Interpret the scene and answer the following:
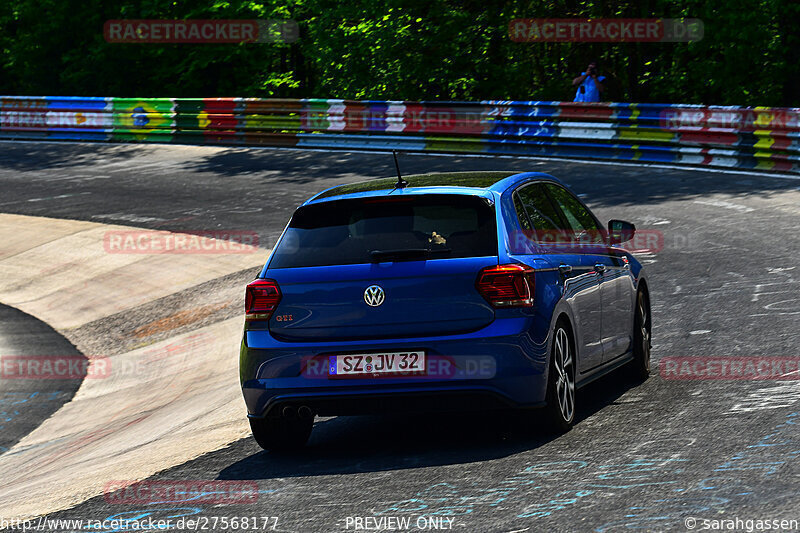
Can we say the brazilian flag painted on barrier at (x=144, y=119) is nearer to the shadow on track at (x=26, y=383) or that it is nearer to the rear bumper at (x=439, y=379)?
the shadow on track at (x=26, y=383)

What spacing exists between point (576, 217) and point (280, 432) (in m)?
2.58

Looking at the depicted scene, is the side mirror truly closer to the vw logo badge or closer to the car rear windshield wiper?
the car rear windshield wiper

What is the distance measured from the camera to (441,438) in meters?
7.64

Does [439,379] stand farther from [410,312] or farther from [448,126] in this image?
[448,126]

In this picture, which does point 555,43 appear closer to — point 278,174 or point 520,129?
point 520,129

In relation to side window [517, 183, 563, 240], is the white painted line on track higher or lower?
lower

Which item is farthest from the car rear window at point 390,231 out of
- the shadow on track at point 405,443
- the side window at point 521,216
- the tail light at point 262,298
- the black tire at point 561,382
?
the shadow on track at point 405,443

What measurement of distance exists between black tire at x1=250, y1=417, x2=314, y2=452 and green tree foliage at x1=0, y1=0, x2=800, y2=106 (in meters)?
22.5

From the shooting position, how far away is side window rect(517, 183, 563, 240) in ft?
25.7

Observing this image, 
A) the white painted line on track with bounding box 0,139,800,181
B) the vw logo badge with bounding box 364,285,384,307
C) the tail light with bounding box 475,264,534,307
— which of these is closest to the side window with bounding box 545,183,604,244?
the tail light with bounding box 475,264,534,307

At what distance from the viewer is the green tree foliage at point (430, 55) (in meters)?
28.8

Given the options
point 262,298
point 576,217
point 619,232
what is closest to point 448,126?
point 619,232

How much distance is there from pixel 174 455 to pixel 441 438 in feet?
5.50

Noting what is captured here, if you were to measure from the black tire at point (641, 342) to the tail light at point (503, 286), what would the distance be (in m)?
2.13
